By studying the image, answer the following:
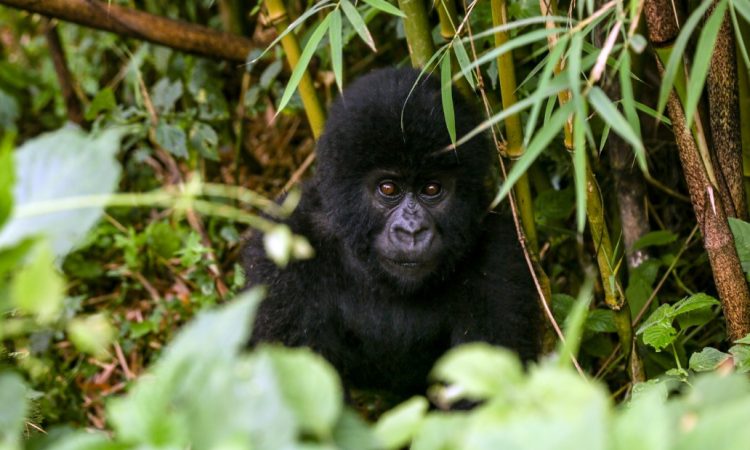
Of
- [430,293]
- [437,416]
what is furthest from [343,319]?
[437,416]

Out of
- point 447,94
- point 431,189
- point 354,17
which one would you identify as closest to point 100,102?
point 431,189

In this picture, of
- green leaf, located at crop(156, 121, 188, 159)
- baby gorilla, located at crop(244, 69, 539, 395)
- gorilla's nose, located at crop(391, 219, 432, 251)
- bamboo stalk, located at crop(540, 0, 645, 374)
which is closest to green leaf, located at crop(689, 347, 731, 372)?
bamboo stalk, located at crop(540, 0, 645, 374)

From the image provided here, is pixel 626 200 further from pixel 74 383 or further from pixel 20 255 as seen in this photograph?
pixel 20 255

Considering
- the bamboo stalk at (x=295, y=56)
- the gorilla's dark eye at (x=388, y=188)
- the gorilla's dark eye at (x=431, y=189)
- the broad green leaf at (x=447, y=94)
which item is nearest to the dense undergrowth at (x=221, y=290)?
the bamboo stalk at (x=295, y=56)

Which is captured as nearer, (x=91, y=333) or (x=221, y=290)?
(x=91, y=333)

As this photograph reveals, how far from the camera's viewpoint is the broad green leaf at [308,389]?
103 centimetres

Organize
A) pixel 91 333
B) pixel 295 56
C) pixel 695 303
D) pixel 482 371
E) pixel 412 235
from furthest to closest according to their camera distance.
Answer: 1. pixel 295 56
2. pixel 412 235
3. pixel 695 303
4. pixel 91 333
5. pixel 482 371

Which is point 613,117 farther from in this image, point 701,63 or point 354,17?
point 354,17

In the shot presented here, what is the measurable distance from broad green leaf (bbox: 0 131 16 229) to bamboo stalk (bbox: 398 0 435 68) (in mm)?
2000

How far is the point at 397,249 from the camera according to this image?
2.84 meters

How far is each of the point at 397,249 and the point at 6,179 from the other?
1.80 metres

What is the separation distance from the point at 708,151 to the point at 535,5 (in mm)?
933

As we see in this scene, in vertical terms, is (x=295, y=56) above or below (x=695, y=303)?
above

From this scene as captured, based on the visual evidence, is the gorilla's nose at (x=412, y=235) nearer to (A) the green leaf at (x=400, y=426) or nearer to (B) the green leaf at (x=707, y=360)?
(B) the green leaf at (x=707, y=360)
